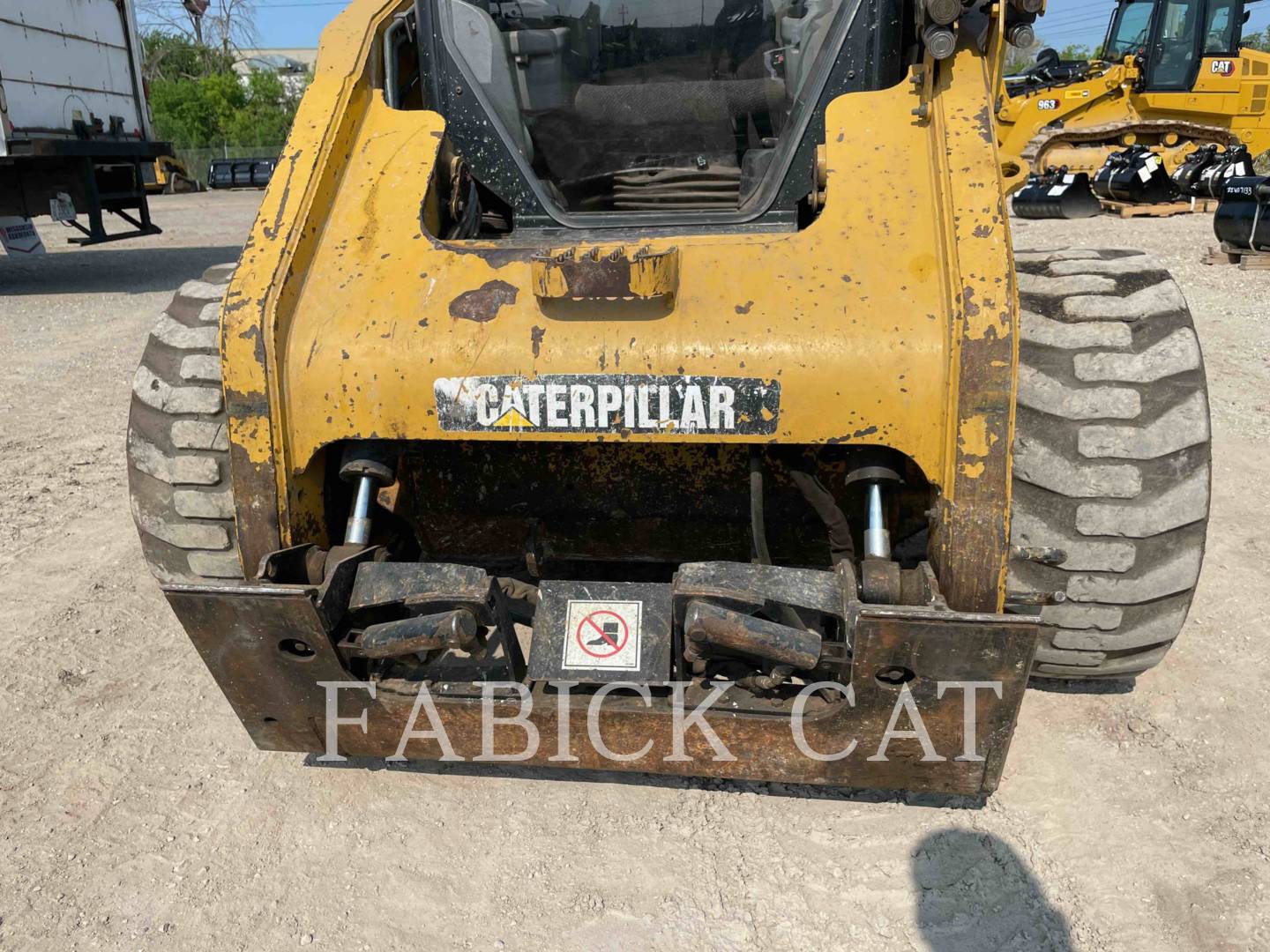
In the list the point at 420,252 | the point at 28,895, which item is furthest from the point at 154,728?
the point at 420,252

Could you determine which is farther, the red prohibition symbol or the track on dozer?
the track on dozer

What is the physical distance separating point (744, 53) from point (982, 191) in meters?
1.18

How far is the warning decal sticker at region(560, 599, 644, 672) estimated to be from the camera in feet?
7.72

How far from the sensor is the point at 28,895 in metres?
2.37

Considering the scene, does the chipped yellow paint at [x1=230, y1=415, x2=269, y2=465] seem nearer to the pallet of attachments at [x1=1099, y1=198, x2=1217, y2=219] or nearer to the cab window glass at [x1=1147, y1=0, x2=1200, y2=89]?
the pallet of attachments at [x1=1099, y1=198, x2=1217, y2=219]

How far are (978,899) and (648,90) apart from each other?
252cm

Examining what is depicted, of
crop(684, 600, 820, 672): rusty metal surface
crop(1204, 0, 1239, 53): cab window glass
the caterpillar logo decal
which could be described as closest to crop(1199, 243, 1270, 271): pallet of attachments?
crop(1204, 0, 1239, 53): cab window glass

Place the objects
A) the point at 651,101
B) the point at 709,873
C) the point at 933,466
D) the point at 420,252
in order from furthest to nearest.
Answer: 1. the point at 651,101
2. the point at 420,252
3. the point at 709,873
4. the point at 933,466

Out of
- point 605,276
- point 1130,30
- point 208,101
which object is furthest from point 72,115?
point 208,101

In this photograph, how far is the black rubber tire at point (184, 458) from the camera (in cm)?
268

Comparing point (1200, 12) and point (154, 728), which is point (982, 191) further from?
point (1200, 12)

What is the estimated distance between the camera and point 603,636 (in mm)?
2377

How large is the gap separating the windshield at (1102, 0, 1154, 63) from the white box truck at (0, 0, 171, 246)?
49.4ft

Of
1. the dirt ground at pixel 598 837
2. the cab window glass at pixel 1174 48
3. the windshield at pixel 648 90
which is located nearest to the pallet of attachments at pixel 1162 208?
the cab window glass at pixel 1174 48
